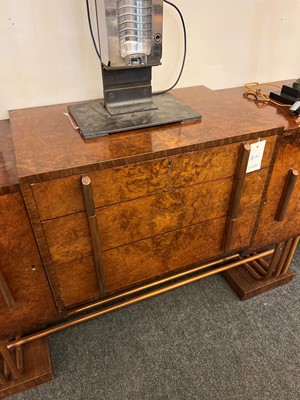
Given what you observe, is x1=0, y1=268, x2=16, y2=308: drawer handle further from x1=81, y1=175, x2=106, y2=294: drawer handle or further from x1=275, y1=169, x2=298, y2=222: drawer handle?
x1=275, y1=169, x2=298, y2=222: drawer handle

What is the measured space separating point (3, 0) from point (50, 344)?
4.03 ft

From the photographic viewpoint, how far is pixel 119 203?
83cm

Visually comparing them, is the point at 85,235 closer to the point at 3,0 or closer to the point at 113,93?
the point at 113,93

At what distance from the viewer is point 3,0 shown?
35.7 inches

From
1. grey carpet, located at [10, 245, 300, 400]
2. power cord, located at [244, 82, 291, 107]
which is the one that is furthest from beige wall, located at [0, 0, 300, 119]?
grey carpet, located at [10, 245, 300, 400]

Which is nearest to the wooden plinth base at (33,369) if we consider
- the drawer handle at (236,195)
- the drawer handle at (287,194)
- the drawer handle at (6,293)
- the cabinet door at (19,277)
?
the cabinet door at (19,277)

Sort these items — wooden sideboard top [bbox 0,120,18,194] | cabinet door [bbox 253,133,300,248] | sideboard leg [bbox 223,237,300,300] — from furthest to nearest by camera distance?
sideboard leg [bbox 223,237,300,300], cabinet door [bbox 253,133,300,248], wooden sideboard top [bbox 0,120,18,194]

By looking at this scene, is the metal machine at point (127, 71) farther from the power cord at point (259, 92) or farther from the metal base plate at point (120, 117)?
the power cord at point (259, 92)

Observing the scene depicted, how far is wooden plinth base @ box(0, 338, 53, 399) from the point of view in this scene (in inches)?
41.8

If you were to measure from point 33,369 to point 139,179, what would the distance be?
84 centimetres

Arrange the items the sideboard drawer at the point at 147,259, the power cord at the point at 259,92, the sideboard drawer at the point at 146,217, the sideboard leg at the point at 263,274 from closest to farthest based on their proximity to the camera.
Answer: the sideboard drawer at the point at 146,217 → the sideboard drawer at the point at 147,259 → the power cord at the point at 259,92 → the sideboard leg at the point at 263,274

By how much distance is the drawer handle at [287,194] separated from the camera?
1.07 meters

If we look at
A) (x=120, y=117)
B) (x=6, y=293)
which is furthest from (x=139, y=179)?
(x=6, y=293)

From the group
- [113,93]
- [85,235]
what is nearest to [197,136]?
[113,93]
